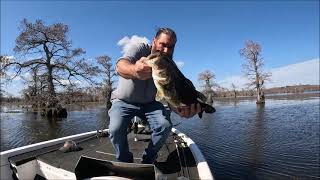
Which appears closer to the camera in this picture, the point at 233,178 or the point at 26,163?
the point at 26,163

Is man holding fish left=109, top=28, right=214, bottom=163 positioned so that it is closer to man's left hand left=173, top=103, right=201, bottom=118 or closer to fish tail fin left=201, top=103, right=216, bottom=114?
man's left hand left=173, top=103, right=201, bottom=118

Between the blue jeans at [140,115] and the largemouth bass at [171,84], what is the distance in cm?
78

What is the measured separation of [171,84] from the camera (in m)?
3.38

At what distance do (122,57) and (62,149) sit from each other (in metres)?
2.98

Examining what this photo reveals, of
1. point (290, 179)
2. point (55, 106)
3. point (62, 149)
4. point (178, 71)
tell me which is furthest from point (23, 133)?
point (178, 71)

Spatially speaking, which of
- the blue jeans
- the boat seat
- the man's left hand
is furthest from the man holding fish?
the boat seat

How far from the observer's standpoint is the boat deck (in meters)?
4.72

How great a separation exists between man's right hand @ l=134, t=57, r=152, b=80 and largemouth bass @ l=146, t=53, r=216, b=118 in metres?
0.08

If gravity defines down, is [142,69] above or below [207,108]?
above

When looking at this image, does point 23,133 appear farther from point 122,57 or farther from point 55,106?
point 122,57

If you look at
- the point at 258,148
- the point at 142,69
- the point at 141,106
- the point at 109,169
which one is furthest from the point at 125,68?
the point at 258,148

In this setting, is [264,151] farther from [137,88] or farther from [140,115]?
[137,88]

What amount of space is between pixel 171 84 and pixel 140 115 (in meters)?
1.39

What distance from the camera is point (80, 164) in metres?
4.05
